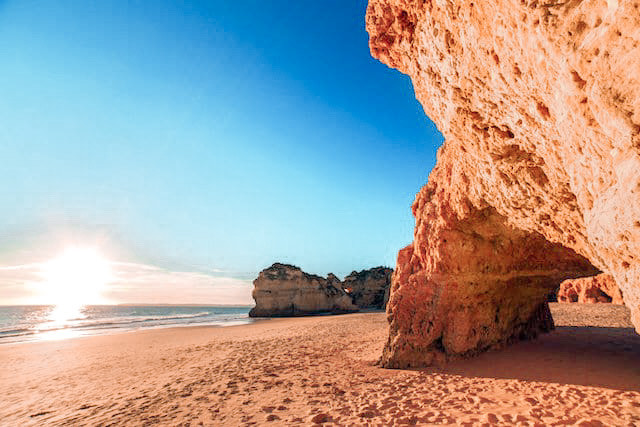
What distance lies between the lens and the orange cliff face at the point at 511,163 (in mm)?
2814

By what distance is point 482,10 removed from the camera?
4066 mm

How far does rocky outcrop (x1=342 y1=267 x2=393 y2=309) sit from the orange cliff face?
44.4m

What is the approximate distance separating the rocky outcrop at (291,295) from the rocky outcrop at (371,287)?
8.27 meters

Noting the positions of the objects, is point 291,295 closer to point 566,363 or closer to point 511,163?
point 566,363

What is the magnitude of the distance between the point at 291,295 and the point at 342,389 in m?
39.4

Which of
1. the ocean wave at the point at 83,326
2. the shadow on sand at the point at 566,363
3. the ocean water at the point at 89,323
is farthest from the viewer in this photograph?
the ocean wave at the point at 83,326

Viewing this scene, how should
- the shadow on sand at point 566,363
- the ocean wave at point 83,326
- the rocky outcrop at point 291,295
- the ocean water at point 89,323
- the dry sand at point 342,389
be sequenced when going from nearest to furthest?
1. the dry sand at point 342,389
2. the shadow on sand at point 566,363
3. the ocean water at point 89,323
4. the ocean wave at point 83,326
5. the rocky outcrop at point 291,295

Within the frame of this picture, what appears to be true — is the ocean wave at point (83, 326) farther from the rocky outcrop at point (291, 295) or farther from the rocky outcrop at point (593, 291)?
the rocky outcrop at point (593, 291)

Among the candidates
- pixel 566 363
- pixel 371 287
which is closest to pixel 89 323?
pixel 371 287

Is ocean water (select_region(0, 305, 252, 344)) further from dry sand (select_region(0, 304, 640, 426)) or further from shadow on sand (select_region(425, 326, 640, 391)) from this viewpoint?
shadow on sand (select_region(425, 326, 640, 391))

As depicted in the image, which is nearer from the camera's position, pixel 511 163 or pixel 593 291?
pixel 511 163

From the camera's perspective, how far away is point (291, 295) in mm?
45125

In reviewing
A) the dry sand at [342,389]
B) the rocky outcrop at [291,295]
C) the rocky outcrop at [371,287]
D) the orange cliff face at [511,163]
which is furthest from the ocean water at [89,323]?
the orange cliff face at [511,163]

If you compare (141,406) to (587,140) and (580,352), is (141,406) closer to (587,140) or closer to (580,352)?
(587,140)
